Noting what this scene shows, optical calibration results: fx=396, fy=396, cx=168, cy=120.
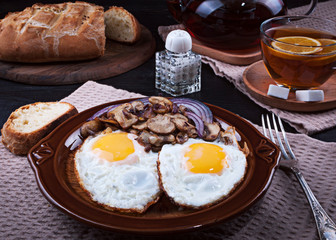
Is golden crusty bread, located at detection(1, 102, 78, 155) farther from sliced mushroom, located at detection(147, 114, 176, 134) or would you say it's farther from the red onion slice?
the red onion slice

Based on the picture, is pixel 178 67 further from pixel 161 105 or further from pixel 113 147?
pixel 113 147

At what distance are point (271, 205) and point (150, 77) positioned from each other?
156 cm

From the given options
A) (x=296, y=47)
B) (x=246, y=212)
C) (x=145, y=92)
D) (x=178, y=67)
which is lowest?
(x=145, y=92)

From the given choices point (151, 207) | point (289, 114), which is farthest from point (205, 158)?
point (289, 114)

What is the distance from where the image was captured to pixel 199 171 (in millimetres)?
1599

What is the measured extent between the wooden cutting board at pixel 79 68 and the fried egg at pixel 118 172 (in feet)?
3.98

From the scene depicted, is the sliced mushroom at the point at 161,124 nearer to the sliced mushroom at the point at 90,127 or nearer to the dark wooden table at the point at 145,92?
the sliced mushroom at the point at 90,127

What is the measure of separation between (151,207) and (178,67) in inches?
52.6

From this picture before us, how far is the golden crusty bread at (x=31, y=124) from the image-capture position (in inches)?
82.5

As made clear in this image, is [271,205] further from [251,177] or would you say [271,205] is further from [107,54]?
[107,54]

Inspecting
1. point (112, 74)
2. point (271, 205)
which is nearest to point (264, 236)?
point (271, 205)

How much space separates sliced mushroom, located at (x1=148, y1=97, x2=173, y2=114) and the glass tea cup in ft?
2.93

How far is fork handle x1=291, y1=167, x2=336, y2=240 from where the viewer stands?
59.3 inches

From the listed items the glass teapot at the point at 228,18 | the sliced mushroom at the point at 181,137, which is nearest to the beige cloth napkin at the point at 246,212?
the sliced mushroom at the point at 181,137
